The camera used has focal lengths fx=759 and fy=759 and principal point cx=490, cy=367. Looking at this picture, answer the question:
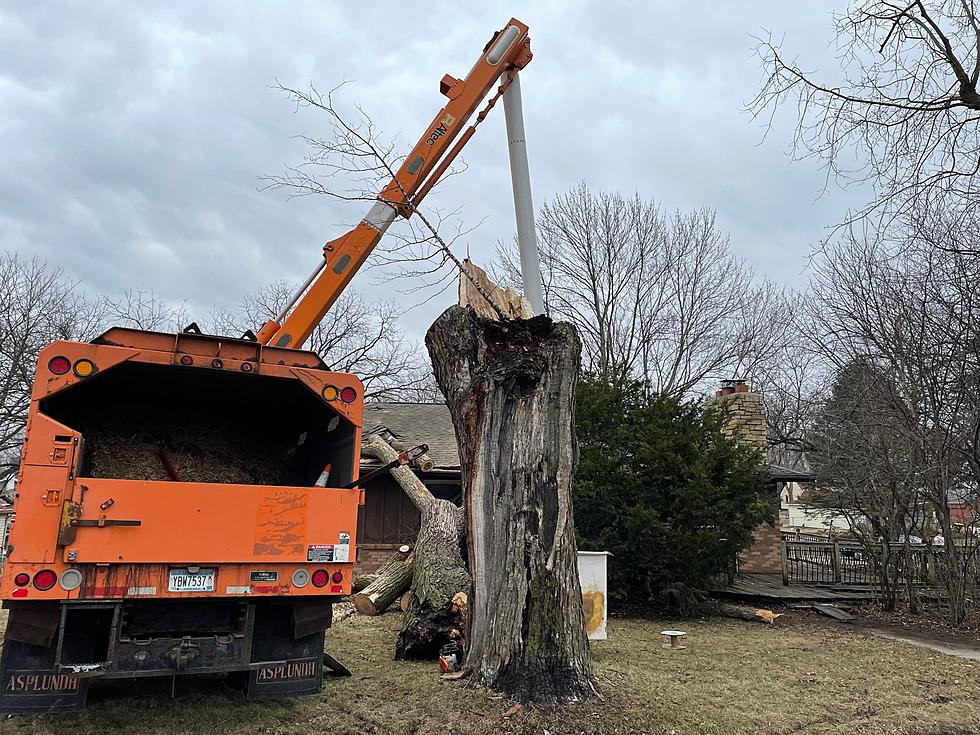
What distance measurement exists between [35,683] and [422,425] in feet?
46.1

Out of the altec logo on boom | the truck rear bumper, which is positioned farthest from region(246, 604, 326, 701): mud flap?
the altec logo on boom

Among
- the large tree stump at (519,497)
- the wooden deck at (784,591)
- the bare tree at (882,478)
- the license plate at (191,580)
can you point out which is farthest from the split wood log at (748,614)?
the license plate at (191,580)

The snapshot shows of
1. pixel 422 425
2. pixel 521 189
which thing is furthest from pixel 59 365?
pixel 422 425

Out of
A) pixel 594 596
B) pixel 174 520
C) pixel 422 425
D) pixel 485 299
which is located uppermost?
pixel 422 425

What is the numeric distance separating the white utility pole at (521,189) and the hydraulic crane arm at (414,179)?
24cm

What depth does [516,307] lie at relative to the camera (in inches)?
322

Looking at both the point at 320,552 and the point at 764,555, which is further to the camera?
the point at 764,555

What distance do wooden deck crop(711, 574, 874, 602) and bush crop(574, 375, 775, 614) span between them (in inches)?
61.8

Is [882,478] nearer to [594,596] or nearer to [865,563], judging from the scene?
[865,563]

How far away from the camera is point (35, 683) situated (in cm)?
485

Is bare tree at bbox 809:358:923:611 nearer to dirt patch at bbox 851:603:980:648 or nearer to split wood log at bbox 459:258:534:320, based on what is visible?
dirt patch at bbox 851:603:980:648

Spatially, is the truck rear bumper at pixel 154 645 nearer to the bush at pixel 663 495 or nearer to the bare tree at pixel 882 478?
the bush at pixel 663 495

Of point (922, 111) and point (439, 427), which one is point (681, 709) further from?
point (439, 427)

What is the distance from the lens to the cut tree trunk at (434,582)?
7895 millimetres
